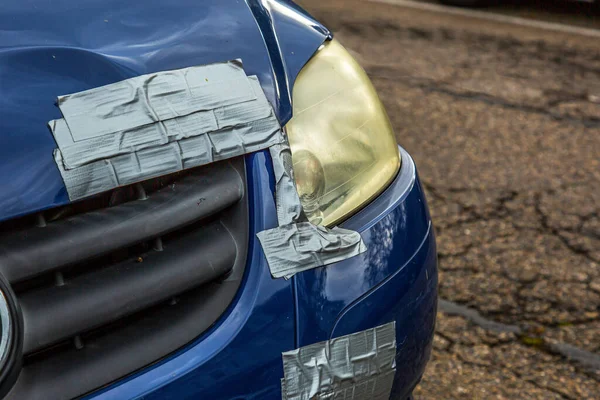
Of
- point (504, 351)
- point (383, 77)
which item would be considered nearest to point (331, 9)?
point (383, 77)

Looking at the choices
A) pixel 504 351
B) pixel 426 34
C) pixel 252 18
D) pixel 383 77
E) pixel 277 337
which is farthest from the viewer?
pixel 426 34

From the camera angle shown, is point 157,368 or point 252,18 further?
point 252,18

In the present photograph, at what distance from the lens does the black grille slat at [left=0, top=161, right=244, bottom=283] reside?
130cm

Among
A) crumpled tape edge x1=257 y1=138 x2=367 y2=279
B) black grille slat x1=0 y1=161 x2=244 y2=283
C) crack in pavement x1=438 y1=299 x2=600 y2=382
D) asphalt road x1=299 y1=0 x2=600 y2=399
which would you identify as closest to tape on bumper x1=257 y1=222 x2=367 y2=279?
crumpled tape edge x1=257 y1=138 x2=367 y2=279

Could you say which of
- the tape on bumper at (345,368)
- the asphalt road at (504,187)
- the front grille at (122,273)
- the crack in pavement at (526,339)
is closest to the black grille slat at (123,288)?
the front grille at (122,273)

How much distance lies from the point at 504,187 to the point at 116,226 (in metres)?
3.02

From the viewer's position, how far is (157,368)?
4.59 feet

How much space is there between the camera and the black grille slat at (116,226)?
130 cm

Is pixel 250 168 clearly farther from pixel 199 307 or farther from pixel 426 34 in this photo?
pixel 426 34

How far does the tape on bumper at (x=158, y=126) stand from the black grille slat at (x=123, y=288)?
5.9 inches

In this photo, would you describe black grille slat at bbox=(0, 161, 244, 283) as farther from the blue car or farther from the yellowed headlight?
the yellowed headlight

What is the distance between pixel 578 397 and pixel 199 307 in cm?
164

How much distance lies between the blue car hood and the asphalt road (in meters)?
1.43

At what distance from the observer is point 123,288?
1.40 m
